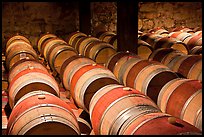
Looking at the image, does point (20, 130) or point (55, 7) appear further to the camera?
point (55, 7)

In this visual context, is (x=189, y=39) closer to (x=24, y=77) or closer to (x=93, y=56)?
(x=93, y=56)

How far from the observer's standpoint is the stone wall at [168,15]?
44.8ft

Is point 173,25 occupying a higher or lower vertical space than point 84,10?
lower

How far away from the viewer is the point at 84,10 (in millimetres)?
11516

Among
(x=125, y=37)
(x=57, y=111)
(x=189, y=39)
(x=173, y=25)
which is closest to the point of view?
(x=57, y=111)

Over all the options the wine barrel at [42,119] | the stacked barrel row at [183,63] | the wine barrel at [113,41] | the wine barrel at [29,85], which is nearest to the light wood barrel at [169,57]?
the stacked barrel row at [183,63]

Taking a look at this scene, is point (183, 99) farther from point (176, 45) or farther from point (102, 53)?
point (176, 45)

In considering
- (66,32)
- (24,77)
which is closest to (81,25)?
(66,32)

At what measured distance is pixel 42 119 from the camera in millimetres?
3111

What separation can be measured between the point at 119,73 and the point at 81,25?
6.20 meters

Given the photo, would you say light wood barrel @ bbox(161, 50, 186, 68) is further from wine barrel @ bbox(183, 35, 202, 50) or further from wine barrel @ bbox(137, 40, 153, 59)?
wine barrel @ bbox(183, 35, 202, 50)

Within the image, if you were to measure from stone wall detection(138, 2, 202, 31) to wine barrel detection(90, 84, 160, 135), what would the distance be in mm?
9915

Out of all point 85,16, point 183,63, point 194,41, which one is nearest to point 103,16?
point 85,16

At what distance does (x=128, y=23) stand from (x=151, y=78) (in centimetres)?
274
